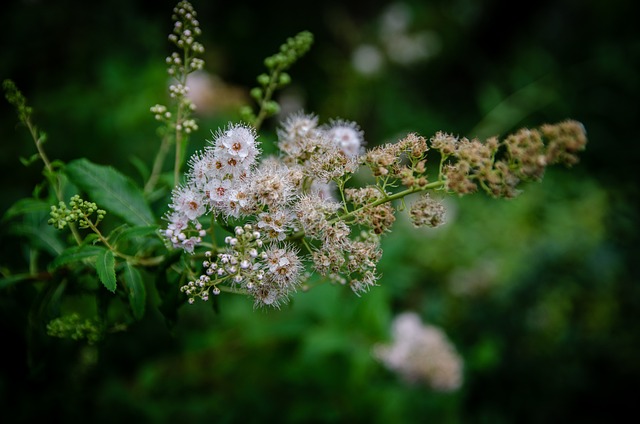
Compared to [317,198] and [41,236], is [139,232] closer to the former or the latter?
[317,198]

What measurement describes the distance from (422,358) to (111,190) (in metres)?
2.02

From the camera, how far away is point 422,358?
2.82 metres

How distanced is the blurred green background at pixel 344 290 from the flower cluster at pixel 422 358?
0.35ft

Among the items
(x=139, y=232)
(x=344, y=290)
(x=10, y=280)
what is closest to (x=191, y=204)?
(x=139, y=232)

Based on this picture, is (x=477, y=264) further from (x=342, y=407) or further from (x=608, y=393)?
(x=342, y=407)

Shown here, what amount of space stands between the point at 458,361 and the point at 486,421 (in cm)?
55

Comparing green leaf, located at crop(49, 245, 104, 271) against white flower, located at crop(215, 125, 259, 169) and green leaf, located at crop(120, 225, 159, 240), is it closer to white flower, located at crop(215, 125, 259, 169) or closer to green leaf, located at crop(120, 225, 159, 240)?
green leaf, located at crop(120, 225, 159, 240)

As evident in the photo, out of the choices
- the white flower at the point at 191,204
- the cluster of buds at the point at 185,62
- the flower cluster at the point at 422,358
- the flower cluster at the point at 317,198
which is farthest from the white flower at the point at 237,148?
the flower cluster at the point at 422,358

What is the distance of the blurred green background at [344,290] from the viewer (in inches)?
101

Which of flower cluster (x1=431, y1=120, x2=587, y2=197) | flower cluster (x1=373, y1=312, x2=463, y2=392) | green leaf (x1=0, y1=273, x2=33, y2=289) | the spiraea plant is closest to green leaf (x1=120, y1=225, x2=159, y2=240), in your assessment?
the spiraea plant

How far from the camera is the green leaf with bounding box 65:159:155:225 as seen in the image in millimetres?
1438

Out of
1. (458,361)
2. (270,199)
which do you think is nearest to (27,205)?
(270,199)

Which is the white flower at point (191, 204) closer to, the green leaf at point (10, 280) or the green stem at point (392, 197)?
the green stem at point (392, 197)

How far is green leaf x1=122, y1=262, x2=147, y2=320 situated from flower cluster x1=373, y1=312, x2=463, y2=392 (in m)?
1.83
